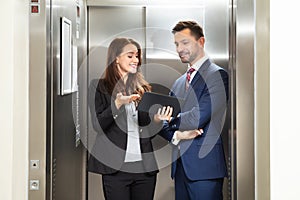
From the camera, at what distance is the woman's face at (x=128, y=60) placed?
2207 millimetres

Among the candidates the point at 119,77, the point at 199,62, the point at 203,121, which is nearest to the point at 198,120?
the point at 203,121

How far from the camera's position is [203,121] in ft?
7.18

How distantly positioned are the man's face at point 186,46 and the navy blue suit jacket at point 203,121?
66mm

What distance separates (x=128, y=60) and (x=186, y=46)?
274 millimetres

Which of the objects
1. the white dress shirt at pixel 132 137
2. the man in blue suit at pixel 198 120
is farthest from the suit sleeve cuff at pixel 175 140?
the white dress shirt at pixel 132 137

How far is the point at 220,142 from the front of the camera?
2.21 meters

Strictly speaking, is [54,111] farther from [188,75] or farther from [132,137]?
[188,75]

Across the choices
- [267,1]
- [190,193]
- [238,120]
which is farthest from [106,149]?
[267,1]

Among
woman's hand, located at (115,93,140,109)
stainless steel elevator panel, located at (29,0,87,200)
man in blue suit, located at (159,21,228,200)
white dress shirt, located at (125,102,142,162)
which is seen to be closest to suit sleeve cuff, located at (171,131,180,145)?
man in blue suit, located at (159,21,228,200)

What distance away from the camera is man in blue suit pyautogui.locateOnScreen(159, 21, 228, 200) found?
2182mm

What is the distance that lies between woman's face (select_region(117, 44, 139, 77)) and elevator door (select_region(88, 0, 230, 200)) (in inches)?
1.5

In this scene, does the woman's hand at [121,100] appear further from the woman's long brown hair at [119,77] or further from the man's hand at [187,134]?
the man's hand at [187,134]
